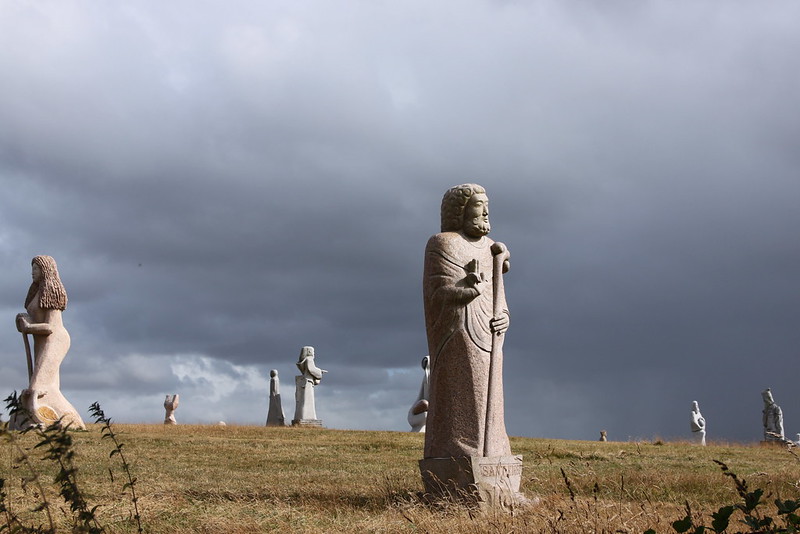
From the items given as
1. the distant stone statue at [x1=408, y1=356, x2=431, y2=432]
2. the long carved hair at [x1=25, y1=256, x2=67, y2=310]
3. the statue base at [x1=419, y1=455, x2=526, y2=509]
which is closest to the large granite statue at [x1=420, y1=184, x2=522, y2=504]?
the statue base at [x1=419, y1=455, x2=526, y2=509]

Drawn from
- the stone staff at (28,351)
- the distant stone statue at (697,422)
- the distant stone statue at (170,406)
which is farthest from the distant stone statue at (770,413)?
the stone staff at (28,351)

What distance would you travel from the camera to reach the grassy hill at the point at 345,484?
25.4 feet

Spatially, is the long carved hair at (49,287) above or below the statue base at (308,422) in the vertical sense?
above

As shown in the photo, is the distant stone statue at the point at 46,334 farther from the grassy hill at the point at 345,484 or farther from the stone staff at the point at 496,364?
the stone staff at the point at 496,364

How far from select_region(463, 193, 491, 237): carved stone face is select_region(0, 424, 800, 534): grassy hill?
9.20 feet

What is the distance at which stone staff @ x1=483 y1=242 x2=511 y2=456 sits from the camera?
9.55 metres

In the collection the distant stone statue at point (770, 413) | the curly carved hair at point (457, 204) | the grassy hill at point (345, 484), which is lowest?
the grassy hill at point (345, 484)

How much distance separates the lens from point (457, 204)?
10.4 m

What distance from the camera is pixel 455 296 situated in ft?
31.6

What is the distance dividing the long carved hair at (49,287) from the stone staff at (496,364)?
49.2 ft

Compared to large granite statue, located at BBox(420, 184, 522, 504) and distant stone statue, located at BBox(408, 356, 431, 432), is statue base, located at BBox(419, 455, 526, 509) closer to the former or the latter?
large granite statue, located at BBox(420, 184, 522, 504)

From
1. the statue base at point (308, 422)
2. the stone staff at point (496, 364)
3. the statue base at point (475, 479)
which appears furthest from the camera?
the statue base at point (308, 422)

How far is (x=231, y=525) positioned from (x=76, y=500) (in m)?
3.48

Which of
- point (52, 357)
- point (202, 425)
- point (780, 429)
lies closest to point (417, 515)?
point (52, 357)
